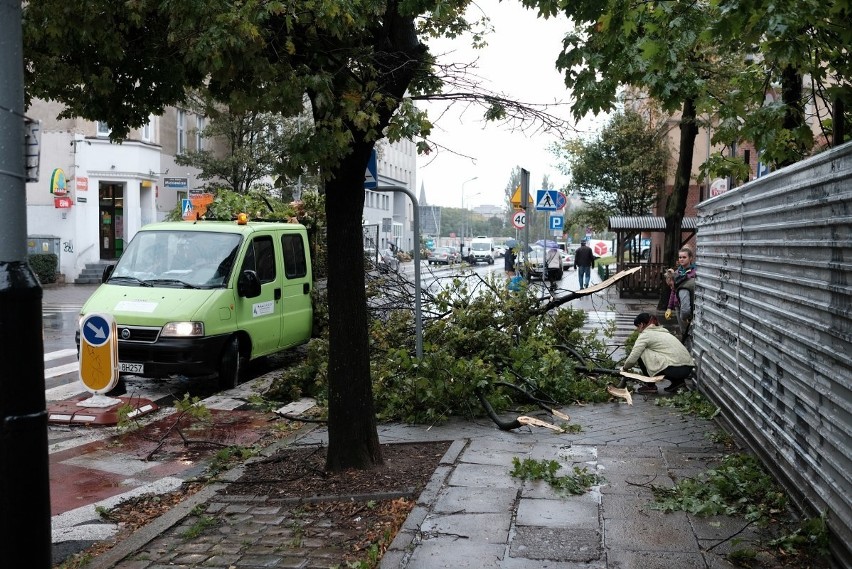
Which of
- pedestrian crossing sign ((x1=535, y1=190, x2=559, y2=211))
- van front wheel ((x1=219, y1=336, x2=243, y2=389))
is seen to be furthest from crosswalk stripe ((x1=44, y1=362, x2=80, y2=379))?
pedestrian crossing sign ((x1=535, y1=190, x2=559, y2=211))

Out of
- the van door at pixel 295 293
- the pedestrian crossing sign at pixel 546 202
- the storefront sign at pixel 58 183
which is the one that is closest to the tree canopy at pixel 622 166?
the pedestrian crossing sign at pixel 546 202

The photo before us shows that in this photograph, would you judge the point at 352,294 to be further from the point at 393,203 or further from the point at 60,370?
the point at 393,203

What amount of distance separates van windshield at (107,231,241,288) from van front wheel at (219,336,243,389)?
783 mm

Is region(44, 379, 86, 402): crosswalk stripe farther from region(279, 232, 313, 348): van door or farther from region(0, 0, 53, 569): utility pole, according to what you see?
region(0, 0, 53, 569): utility pole

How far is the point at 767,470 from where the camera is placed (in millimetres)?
6344

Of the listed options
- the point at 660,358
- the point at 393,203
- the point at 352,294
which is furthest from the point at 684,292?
the point at 393,203

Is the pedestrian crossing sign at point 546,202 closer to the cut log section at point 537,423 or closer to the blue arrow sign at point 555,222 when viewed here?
the blue arrow sign at point 555,222

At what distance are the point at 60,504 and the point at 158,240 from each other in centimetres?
590

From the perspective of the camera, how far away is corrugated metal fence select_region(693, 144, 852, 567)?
4762mm

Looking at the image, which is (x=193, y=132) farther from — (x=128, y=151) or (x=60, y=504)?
(x=60, y=504)

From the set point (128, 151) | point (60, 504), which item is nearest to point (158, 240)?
point (60, 504)

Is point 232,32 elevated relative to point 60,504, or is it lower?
elevated

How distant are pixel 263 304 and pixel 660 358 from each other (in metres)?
5.26

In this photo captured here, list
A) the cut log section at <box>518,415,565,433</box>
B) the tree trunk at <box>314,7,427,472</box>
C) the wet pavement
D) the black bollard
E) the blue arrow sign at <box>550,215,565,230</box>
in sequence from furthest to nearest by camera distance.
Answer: the blue arrow sign at <box>550,215,565,230</box>
the cut log section at <box>518,415,565,433</box>
the tree trunk at <box>314,7,427,472</box>
the wet pavement
the black bollard
